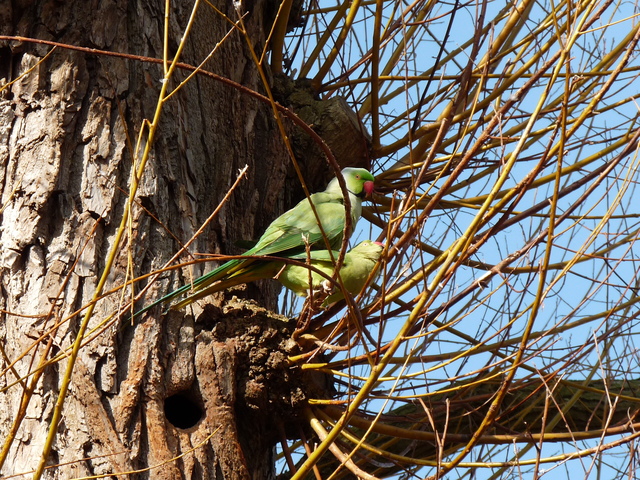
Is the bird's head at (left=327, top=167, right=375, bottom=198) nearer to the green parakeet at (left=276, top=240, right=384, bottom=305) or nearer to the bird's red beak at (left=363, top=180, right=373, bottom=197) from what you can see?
the bird's red beak at (left=363, top=180, right=373, bottom=197)

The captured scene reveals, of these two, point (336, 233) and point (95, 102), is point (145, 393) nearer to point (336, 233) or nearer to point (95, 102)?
point (95, 102)

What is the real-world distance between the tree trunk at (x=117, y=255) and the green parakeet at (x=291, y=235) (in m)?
0.09

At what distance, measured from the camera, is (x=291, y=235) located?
326 centimetres

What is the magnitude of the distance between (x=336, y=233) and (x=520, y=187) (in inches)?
64.1

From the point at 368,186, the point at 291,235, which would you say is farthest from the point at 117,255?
the point at 368,186

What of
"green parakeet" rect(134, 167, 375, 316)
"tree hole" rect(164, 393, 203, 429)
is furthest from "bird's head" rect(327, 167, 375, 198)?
"tree hole" rect(164, 393, 203, 429)

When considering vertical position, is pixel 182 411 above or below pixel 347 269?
below

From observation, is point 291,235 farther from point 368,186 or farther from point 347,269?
point 368,186

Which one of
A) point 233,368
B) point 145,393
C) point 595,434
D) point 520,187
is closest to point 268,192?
point 233,368

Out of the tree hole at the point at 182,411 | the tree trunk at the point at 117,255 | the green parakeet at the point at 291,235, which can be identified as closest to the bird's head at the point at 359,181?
the green parakeet at the point at 291,235

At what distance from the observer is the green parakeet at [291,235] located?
275 centimetres

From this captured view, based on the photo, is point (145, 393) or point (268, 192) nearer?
point (145, 393)

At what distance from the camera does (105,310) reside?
2.50 metres

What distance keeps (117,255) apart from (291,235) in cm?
92
